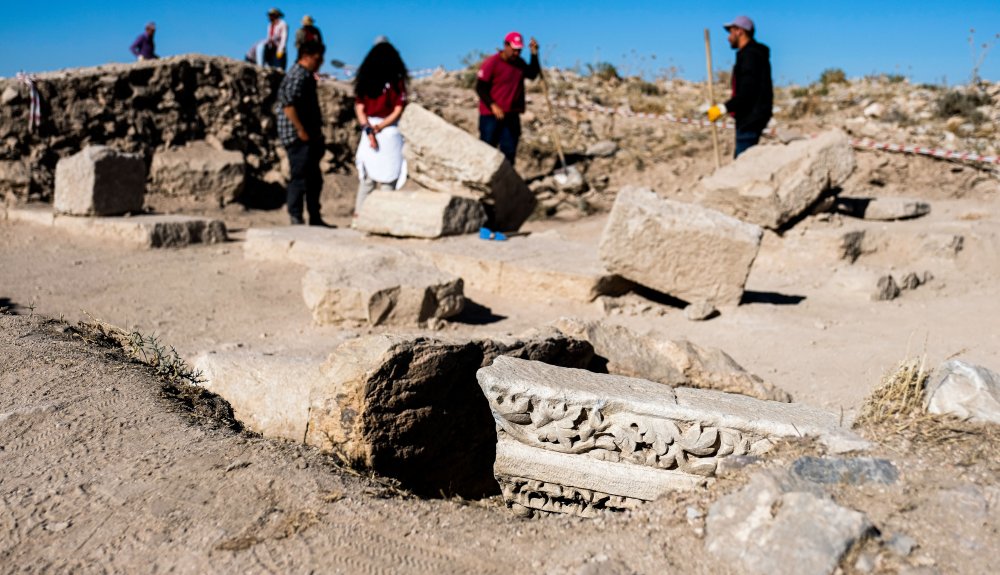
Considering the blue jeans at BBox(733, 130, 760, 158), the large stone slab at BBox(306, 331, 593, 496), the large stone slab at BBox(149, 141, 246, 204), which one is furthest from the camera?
the large stone slab at BBox(149, 141, 246, 204)

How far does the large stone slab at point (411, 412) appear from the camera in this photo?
9.36ft

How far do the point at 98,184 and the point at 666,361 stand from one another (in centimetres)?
589

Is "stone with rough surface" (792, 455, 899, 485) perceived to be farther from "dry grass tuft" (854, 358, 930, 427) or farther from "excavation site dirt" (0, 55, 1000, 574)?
"dry grass tuft" (854, 358, 930, 427)

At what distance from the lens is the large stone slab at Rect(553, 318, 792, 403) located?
3.88 meters

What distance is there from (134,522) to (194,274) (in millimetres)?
4604

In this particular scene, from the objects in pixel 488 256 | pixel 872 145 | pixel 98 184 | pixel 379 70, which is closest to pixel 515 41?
pixel 379 70

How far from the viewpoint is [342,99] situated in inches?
466

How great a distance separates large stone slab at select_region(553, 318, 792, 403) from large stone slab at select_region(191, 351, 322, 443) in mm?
1309

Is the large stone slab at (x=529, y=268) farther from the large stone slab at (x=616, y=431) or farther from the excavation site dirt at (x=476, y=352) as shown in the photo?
the large stone slab at (x=616, y=431)

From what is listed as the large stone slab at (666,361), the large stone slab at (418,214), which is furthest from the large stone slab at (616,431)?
the large stone slab at (418,214)

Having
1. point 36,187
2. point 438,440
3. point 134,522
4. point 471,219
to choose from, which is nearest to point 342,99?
point 36,187

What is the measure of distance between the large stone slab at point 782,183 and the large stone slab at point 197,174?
18.8ft

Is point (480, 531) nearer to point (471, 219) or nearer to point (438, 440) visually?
point (438, 440)

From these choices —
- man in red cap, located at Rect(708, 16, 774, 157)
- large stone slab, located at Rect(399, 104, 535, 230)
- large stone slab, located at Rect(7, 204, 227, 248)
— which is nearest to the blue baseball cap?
man in red cap, located at Rect(708, 16, 774, 157)
